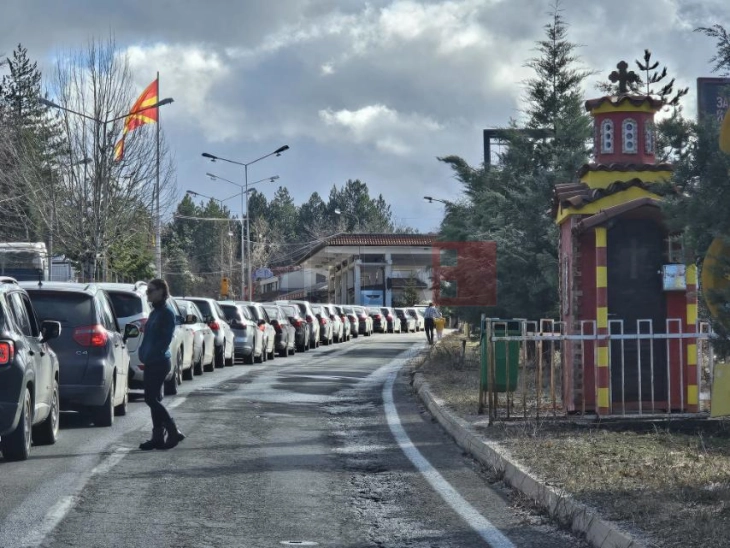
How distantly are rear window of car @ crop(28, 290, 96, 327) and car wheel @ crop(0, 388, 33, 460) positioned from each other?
3.18m

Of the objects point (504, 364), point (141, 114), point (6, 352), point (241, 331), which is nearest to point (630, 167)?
point (504, 364)

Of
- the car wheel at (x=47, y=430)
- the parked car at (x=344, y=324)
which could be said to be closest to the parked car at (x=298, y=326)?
the parked car at (x=344, y=324)

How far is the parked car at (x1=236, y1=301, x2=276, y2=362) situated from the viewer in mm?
34531

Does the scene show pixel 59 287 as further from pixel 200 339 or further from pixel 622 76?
pixel 200 339

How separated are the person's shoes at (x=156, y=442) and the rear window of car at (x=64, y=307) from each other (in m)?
2.56

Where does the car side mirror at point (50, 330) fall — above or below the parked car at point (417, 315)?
below

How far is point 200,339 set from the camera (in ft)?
84.3

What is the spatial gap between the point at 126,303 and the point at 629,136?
26.8 ft

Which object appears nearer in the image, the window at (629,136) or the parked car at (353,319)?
the window at (629,136)

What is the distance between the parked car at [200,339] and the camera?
25.1m

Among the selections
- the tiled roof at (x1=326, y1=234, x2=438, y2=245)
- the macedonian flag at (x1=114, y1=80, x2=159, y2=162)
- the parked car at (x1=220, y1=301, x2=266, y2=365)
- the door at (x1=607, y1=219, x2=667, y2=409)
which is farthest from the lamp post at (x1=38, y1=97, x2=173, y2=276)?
the tiled roof at (x1=326, y1=234, x2=438, y2=245)

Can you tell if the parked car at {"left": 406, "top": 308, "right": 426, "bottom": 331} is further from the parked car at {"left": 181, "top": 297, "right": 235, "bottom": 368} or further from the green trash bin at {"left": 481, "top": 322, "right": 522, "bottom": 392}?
the green trash bin at {"left": 481, "top": 322, "right": 522, "bottom": 392}

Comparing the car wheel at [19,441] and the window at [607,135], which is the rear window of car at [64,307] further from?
the window at [607,135]

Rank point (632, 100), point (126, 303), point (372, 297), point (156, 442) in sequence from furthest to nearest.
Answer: point (372, 297)
point (126, 303)
point (632, 100)
point (156, 442)
